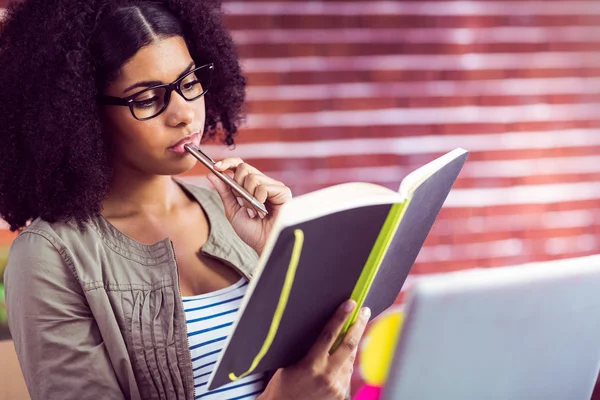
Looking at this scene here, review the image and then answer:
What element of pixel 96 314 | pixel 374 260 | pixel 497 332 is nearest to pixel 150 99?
pixel 96 314

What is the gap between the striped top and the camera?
1.22 metres

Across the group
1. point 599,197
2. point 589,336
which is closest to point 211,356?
point 589,336

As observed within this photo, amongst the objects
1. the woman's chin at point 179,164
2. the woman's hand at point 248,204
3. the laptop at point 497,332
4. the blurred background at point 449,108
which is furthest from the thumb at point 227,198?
the blurred background at point 449,108

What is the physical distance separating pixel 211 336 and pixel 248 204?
27 cm

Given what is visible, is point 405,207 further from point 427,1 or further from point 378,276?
point 427,1

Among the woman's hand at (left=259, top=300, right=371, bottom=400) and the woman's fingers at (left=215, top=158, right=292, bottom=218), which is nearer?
the woman's hand at (left=259, top=300, right=371, bottom=400)

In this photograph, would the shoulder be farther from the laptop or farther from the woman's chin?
the laptop

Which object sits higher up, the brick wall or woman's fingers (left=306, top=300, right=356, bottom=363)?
the brick wall

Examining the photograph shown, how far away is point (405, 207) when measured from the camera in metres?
0.79

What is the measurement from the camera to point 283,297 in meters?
0.75

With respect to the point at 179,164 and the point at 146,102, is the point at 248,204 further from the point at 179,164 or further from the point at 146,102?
the point at 146,102

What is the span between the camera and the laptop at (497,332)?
28.6 inches

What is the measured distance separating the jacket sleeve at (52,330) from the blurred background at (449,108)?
48.3 inches

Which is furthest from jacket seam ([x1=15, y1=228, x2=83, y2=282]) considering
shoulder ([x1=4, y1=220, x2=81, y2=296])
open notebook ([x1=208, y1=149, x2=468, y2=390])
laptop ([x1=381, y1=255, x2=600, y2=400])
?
laptop ([x1=381, y1=255, x2=600, y2=400])
